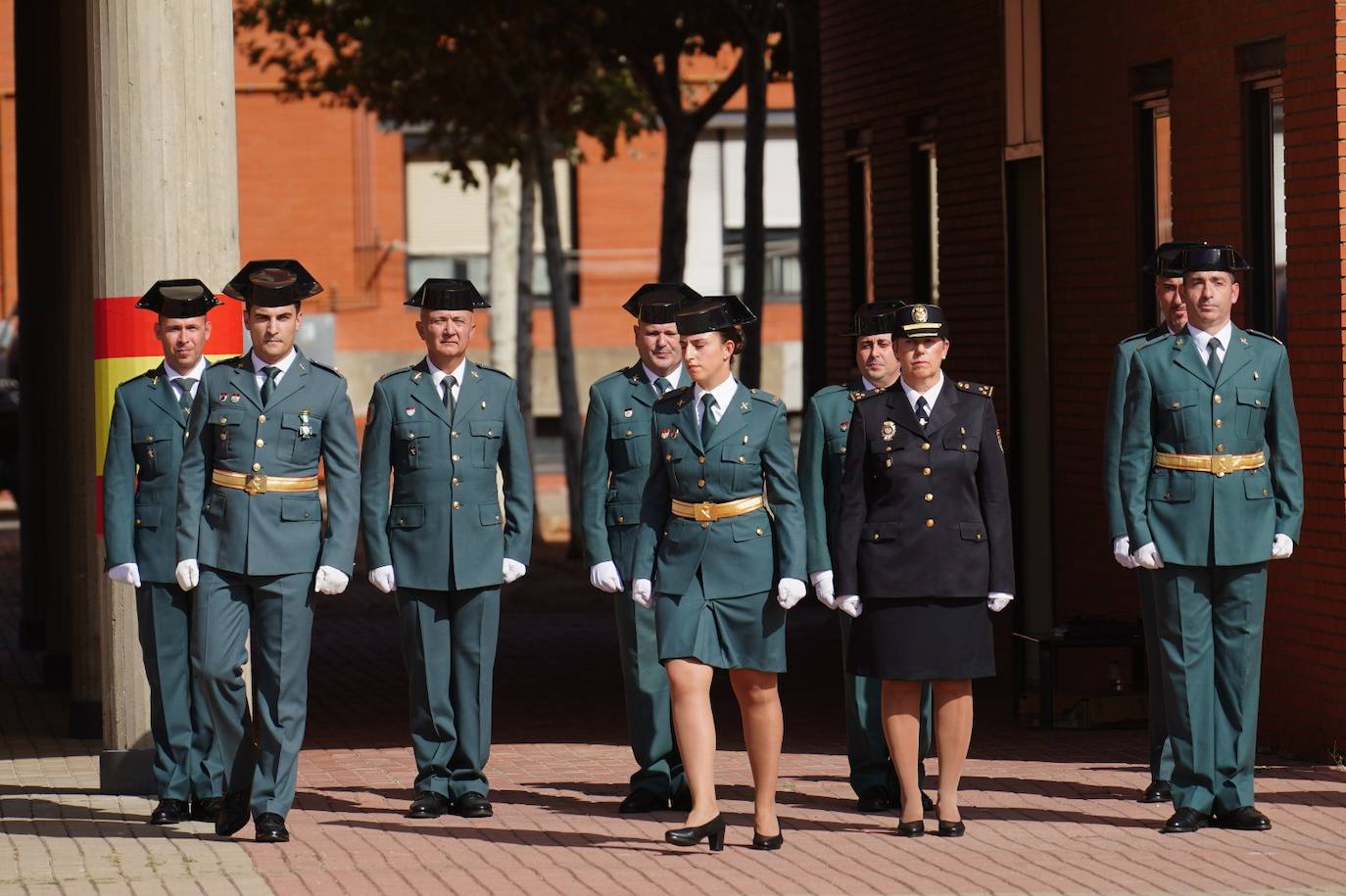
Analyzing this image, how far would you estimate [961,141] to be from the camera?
575 inches

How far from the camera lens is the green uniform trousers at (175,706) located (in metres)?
9.65

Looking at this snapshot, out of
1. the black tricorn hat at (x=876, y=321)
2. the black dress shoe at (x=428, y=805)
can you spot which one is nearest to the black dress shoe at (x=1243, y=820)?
the black tricorn hat at (x=876, y=321)

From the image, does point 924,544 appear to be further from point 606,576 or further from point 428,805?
point 428,805

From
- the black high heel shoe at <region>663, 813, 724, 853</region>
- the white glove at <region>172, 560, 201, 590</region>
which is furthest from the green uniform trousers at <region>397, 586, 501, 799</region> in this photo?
the black high heel shoe at <region>663, 813, 724, 853</region>

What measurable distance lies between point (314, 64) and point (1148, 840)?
20.2m

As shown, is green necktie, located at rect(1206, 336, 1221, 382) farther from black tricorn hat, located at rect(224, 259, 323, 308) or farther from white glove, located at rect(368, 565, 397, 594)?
black tricorn hat, located at rect(224, 259, 323, 308)

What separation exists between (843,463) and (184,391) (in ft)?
8.59

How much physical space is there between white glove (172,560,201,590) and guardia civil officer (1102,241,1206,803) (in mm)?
3396

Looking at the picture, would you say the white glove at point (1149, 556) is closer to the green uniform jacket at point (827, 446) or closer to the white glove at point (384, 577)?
the green uniform jacket at point (827, 446)

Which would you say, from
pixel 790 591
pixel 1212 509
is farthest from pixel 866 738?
pixel 1212 509

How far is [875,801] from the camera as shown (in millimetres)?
9656

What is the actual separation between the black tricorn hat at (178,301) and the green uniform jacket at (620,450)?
1561 mm

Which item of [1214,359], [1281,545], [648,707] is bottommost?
[648,707]

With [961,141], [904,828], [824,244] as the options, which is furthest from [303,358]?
[824,244]
